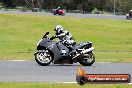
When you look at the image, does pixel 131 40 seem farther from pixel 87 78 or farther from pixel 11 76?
pixel 87 78

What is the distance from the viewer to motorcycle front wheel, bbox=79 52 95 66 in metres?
18.1

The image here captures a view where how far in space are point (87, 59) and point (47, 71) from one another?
8.60ft

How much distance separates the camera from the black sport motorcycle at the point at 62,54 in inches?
709

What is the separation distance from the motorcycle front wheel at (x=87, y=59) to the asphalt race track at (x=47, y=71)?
7.6 inches

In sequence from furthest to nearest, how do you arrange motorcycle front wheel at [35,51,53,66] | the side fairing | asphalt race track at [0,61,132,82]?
1. the side fairing
2. motorcycle front wheel at [35,51,53,66]
3. asphalt race track at [0,61,132,82]

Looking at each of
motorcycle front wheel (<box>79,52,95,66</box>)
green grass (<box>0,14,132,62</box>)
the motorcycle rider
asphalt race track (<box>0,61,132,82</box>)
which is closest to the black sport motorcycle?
motorcycle front wheel (<box>79,52,95,66</box>)

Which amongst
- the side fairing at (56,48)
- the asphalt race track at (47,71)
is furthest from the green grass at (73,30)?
the asphalt race track at (47,71)

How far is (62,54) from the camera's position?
18.1 m

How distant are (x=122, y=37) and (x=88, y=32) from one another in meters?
3.61

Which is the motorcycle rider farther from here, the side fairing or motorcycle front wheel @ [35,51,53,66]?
motorcycle front wheel @ [35,51,53,66]

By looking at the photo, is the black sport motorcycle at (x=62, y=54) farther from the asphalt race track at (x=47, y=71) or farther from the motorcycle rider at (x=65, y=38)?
the asphalt race track at (x=47, y=71)

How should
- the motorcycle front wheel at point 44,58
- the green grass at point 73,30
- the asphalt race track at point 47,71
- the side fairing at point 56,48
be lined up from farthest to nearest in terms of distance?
the green grass at point 73,30 → the side fairing at point 56,48 → the motorcycle front wheel at point 44,58 → the asphalt race track at point 47,71

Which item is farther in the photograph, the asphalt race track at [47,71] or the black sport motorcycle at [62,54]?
the black sport motorcycle at [62,54]

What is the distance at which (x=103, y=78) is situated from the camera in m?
10.2
